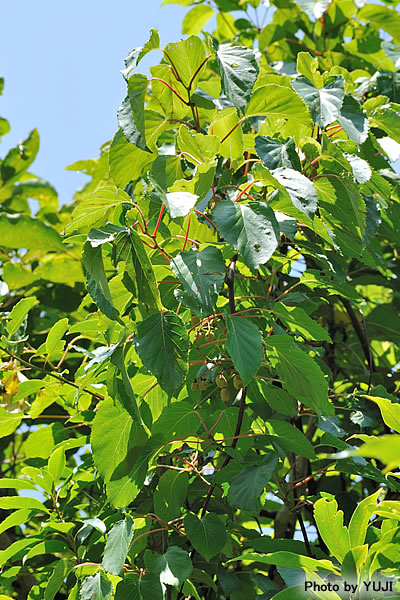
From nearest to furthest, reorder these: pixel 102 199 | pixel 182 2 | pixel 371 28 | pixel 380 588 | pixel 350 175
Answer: pixel 380 588 → pixel 102 199 → pixel 350 175 → pixel 371 28 → pixel 182 2

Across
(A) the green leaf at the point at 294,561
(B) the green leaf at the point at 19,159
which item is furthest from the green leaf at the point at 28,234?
(A) the green leaf at the point at 294,561

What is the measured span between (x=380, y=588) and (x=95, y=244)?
0.55 m

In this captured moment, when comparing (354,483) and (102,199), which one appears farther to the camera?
(354,483)

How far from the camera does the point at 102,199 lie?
36.3 inches

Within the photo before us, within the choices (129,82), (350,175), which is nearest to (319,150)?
(350,175)

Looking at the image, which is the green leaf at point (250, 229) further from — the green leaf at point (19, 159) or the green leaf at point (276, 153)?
the green leaf at point (19, 159)

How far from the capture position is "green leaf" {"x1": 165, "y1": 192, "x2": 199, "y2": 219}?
2.61 ft

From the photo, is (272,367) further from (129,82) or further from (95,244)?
(129,82)

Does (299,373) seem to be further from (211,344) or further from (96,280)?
(96,280)

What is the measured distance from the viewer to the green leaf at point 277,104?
1.03m

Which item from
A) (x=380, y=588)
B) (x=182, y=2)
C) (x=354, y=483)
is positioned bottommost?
(x=354, y=483)

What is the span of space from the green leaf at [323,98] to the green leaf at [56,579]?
0.84m

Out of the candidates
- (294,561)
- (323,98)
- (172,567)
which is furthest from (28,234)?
(294,561)

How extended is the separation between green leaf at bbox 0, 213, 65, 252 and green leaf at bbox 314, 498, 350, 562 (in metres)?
1.29
